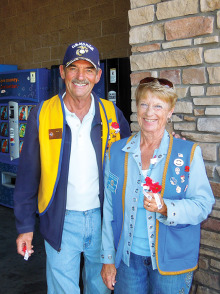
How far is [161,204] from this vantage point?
58.6 inches

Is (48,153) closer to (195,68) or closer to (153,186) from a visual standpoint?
(153,186)

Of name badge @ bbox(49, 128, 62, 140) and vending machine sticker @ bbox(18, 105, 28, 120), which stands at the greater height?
vending machine sticker @ bbox(18, 105, 28, 120)

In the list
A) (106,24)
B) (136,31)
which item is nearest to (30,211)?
(136,31)

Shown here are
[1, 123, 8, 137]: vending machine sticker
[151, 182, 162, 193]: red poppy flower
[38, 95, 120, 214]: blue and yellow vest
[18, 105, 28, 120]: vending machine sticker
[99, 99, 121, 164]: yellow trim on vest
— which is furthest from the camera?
[1, 123, 8, 137]: vending machine sticker

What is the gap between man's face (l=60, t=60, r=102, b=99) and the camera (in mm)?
1982

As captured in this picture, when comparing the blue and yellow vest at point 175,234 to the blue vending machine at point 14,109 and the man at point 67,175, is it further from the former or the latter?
the blue vending machine at point 14,109

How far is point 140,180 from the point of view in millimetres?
1651

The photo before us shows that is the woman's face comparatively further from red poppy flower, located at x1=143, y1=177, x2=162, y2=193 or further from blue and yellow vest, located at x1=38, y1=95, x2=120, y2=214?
blue and yellow vest, located at x1=38, y1=95, x2=120, y2=214

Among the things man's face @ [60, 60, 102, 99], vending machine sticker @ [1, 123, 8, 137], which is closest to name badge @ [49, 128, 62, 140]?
man's face @ [60, 60, 102, 99]

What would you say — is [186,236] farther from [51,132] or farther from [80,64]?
[80,64]

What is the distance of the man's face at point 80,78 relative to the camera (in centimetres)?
198

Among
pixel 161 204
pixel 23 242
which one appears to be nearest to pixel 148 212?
pixel 161 204

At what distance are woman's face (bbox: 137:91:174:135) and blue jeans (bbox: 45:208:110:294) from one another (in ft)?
2.06

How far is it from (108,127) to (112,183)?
0.46 meters
